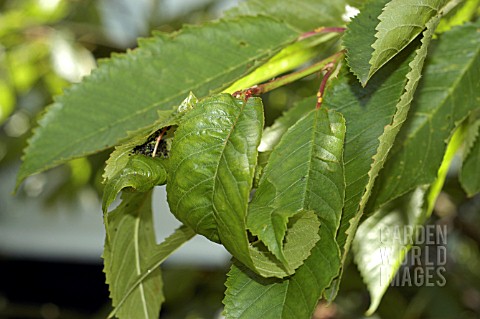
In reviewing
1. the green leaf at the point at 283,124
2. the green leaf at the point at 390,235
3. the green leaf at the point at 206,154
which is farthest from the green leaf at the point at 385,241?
the green leaf at the point at 206,154

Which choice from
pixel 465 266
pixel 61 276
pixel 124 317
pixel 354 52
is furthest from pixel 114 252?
pixel 61 276

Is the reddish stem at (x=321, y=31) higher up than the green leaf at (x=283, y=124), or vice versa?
the reddish stem at (x=321, y=31)

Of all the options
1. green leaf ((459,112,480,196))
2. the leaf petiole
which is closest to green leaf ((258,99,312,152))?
the leaf petiole

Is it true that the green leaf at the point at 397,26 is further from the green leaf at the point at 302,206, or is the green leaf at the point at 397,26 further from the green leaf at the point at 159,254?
the green leaf at the point at 159,254

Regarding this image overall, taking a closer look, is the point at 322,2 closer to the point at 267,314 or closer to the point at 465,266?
the point at 267,314

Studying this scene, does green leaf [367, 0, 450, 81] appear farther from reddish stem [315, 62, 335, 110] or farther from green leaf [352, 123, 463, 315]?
green leaf [352, 123, 463, 315]

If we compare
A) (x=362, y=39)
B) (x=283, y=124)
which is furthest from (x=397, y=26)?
(x=283, y=124)

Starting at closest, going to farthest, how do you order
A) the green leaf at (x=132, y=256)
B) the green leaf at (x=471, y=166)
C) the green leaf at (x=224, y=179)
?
the green leaf at (x=224, y=179)
the green leaf at (x=132, y=256)
the green leaf at (x=471, y=166)

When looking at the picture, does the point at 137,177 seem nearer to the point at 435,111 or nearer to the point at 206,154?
the point at 206,154
